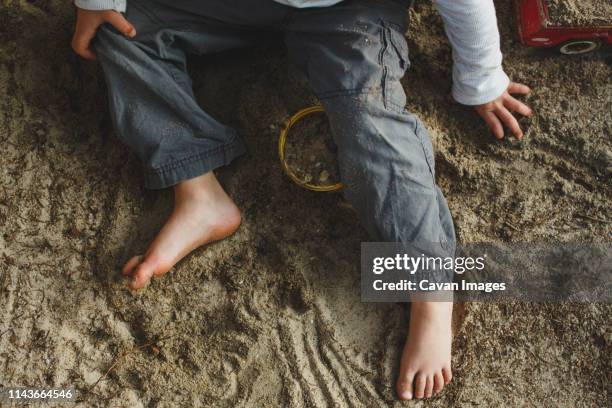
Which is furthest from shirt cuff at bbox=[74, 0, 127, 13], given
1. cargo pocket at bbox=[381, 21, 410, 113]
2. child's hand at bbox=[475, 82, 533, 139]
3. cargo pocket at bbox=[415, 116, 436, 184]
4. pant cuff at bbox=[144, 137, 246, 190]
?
child's hand at bbox=[475, 82, 533, 139]

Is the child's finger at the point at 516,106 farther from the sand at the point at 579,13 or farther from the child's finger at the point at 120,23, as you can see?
the child's finger at the point at 120,23

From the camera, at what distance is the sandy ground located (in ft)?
4.03

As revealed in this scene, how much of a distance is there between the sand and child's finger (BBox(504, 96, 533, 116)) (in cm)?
17

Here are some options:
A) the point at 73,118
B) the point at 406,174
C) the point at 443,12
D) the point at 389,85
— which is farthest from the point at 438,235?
the point at 73,118

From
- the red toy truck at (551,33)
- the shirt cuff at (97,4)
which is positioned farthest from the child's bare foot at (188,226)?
the red toy truck at (551,33)

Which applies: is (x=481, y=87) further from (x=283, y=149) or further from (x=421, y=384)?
(x=421, y=384)

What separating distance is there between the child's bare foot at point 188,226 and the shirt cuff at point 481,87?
20.9 inches

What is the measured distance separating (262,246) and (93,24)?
552 millimetres

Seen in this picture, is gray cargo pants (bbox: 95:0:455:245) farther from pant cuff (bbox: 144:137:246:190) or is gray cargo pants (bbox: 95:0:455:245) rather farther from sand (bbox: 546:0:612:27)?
sand (bbox: 546:0:612:27)

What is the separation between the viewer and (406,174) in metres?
1.16

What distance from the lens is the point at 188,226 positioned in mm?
1253

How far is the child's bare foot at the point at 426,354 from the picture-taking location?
1.20 m

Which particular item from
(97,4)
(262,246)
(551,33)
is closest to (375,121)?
(262,246)

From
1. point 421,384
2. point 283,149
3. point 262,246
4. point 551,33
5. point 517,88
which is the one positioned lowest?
point 421,384
